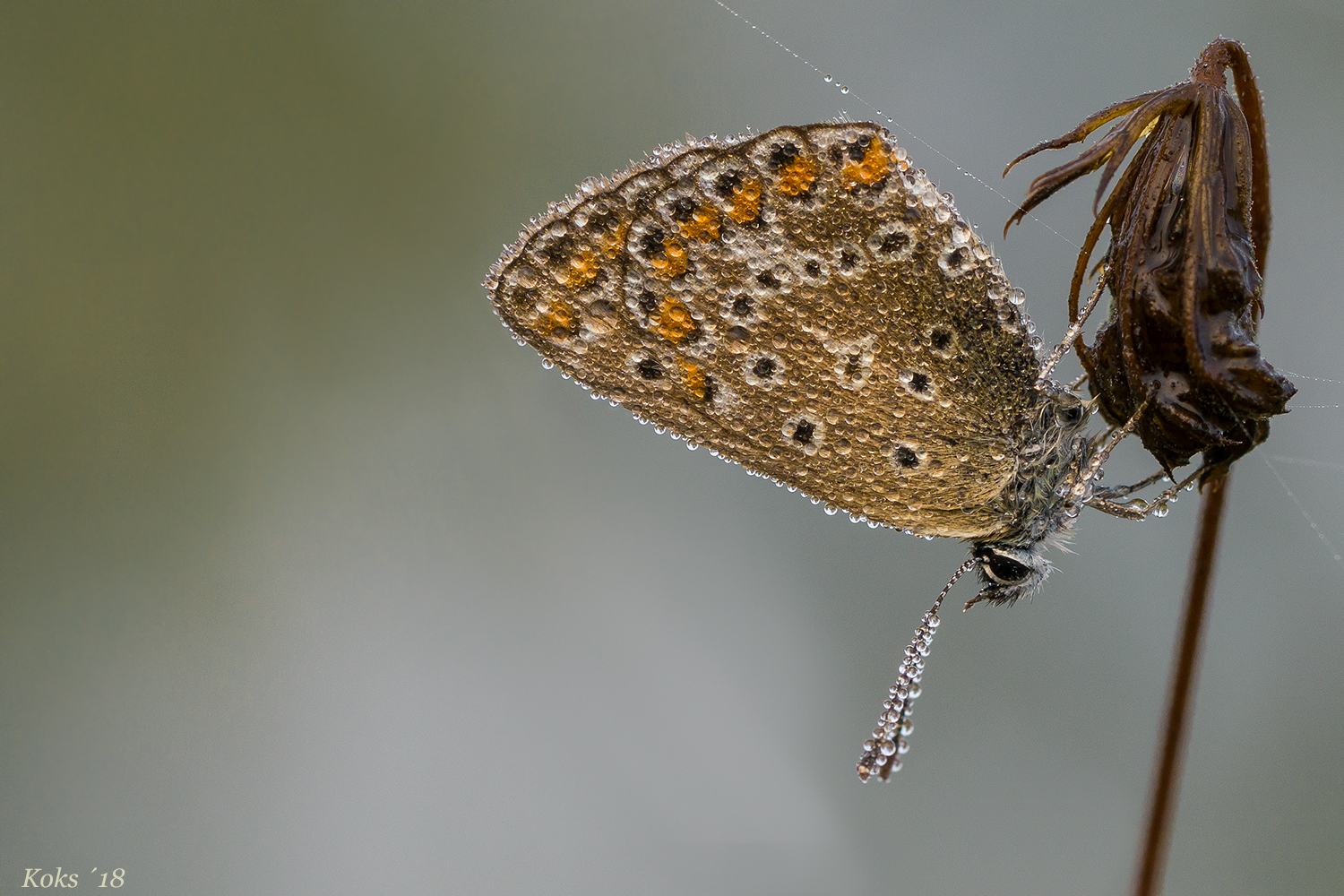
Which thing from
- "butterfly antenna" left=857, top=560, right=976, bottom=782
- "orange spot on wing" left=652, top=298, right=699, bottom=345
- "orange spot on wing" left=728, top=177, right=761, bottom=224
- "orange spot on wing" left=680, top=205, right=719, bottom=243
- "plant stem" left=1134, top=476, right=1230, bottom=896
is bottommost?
"butterfly antenna" left=857, top=560, right=976, bottom=782

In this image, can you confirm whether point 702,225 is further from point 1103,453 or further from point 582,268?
point 1103,453

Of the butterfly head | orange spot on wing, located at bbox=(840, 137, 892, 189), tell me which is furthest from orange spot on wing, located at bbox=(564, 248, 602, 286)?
the butterfly head

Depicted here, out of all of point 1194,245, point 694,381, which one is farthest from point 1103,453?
point 694,381

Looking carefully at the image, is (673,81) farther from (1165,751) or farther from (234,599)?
(1165,751)

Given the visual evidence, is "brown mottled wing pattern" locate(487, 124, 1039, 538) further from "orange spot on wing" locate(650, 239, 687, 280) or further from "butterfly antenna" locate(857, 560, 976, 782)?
"butterfly antenna" locate(857, 560, 976, 782)

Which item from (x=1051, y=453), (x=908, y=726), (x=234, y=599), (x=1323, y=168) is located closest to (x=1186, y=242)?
(x=1051, y=453)

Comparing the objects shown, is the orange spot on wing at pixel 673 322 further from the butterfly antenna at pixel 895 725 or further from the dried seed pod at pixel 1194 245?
the butterfly antenna at pixel 895 725

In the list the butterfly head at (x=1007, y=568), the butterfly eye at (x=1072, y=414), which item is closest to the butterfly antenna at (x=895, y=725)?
the butterfly head at (x=1007, y=568)
